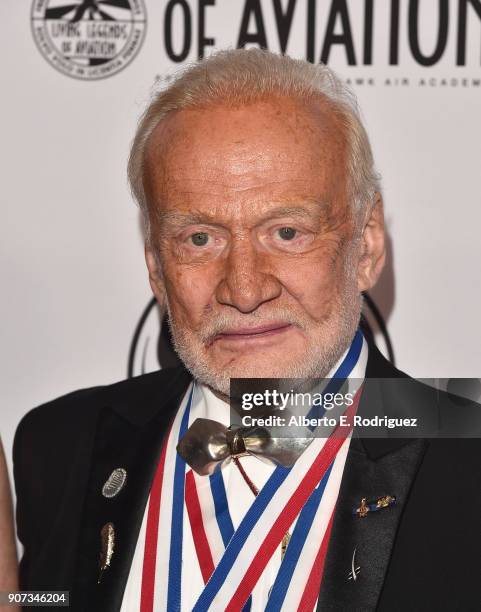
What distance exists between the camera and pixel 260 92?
197 cm

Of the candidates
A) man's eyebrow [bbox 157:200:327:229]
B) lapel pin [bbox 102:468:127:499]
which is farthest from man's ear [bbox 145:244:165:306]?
lapel pin [bbox 102:468:127:499]

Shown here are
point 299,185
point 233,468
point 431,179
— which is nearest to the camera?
point 299,185

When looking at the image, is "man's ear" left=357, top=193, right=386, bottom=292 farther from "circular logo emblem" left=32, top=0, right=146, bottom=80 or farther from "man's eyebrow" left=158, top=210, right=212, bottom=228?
"circular logo emblem" left=32, top=0, right=146, bottom=80

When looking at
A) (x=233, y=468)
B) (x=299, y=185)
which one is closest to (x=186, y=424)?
(x=233, y=468)

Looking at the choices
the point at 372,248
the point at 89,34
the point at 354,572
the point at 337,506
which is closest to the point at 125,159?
the point at 89,34

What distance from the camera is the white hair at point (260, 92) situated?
1.99m

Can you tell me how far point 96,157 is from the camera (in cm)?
268

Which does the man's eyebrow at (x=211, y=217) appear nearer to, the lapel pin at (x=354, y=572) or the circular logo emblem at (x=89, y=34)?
the lapel pin at (x=354, y=572)

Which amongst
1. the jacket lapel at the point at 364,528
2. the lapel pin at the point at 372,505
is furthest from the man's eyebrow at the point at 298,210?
the lapel pin at the point at 372,505

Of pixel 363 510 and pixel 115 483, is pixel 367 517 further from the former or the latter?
pixel 115 483

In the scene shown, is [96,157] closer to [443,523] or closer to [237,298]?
[237,298]

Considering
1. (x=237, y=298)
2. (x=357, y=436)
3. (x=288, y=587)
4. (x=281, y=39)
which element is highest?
(x=281, y=39)

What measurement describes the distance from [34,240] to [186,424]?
884mm

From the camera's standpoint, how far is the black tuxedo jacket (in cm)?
178
